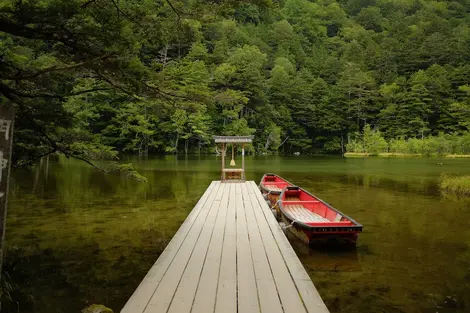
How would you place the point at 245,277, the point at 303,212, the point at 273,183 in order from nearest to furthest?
the point at 245,277 < the point at 303,212 < the point at 273,183

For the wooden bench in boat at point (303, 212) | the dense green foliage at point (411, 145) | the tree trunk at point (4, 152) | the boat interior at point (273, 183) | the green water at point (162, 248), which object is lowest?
the green water at point (162, 248)

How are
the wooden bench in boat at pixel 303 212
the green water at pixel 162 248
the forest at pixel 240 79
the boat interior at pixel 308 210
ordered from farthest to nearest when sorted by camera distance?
1. the wooden bench in boat at pixel 303 212
2. the boat interior at pixel 308 210
3. the green water at pixel 162 248
4. the forest at pixel 240 79

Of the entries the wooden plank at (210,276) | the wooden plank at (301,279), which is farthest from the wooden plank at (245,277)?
the wooden plank at (301,279)

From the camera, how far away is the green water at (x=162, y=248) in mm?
4898

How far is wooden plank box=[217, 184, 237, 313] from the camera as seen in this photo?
3.36 meters

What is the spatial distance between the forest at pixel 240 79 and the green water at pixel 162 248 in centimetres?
190

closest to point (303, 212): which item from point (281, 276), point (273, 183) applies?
point (281, 276)

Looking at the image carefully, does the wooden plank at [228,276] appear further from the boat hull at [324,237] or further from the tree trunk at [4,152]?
the tree trunk at [4,152]

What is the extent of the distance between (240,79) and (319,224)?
132 ft

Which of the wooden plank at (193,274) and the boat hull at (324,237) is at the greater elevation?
the wooden plank at (193,274)

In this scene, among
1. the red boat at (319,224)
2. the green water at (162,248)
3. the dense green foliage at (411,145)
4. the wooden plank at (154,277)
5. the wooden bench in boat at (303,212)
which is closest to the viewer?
the wooden plank at (154,277)

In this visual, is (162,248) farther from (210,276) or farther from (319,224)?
(210,276)

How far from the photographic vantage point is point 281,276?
163 inches

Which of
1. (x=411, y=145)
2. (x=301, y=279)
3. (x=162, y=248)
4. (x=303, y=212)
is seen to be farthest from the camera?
(x=411, y=145)
